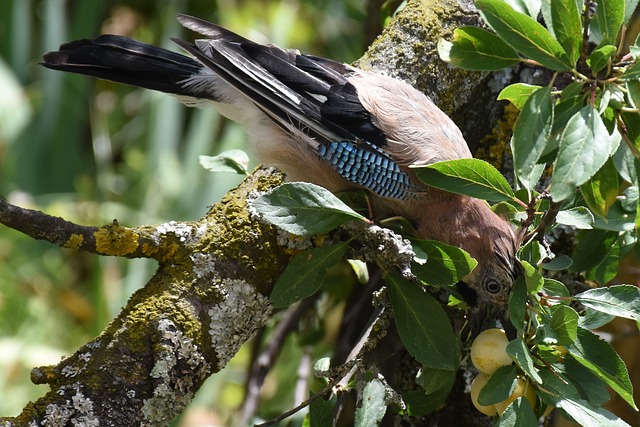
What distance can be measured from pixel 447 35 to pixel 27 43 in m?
3.17

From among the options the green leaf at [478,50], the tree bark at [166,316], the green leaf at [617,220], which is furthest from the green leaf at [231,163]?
the green leaf at [617,220]

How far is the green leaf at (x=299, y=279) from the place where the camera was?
1.88 metres

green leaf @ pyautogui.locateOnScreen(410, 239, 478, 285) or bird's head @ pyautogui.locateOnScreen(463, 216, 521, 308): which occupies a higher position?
green leaf @ pyautogui.locateOnScreen(410, 239, 478, 285)

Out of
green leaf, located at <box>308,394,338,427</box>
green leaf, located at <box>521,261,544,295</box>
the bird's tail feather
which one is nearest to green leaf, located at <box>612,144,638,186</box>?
green leaf, located at <box>521,261,544,295</box>

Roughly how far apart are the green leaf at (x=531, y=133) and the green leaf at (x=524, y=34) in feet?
0.34

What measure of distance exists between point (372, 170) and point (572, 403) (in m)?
0.97

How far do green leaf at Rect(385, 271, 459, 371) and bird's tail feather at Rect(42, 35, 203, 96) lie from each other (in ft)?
3.78

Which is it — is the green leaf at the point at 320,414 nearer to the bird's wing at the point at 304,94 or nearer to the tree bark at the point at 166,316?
the tree bark at the point at 166,316

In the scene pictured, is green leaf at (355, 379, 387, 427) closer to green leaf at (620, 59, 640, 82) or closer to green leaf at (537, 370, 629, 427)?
green leaf at (537, 370, 629, 427)

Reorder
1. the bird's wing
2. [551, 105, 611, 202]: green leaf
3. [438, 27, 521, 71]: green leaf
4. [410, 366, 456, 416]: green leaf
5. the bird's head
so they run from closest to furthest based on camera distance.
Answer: [551, 105, 611, 202]: green leaf → [438, 27, 521, 71]: green leaf → [410, 366, 456, 416]: green leaf → the bird's head → the bird's wing

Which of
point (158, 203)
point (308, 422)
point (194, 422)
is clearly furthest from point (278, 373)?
point (308, 422)

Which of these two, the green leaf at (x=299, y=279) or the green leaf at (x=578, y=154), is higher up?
the green leaf at (x=578, y=154)

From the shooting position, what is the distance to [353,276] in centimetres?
280

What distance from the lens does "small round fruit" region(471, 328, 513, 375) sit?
5.77 ft
